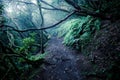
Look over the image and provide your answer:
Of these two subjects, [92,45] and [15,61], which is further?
[15,61]

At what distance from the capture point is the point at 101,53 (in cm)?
669

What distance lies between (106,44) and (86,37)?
1862 millimetres

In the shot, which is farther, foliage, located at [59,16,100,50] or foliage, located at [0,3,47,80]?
foliage, located at [59,16,100,50]

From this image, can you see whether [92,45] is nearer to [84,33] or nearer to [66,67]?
[84,33]

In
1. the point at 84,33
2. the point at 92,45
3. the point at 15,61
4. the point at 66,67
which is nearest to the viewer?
the point at 66,67

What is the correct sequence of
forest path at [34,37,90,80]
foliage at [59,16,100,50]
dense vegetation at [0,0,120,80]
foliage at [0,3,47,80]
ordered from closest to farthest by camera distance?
1. dense vegetation at [0,0,120,80]
2. foliage at [0,3,47,80]
3. forest path at [34,37,90,80]
4. foliage at [59,16,100,50]

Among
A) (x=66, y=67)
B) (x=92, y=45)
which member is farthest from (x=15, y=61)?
(x=92, y=45)

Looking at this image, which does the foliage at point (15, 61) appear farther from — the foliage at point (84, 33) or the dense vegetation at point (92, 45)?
the foliage at point (84, 33)

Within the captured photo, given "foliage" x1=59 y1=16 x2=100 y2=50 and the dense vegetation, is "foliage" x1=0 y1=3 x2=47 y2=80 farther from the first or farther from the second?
"foliage" x1=59 y1=16 x2=100 y2=50

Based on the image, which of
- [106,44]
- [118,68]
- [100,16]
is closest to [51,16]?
[100,16]

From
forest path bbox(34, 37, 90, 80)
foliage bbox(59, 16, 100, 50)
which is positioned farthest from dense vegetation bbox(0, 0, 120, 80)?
forest path bbox(34, 37, 90, 80)

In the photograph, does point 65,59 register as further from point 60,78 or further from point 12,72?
point 12,72

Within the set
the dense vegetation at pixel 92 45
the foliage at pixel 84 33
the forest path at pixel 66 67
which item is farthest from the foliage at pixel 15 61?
A: the foliage at pixel 84 33

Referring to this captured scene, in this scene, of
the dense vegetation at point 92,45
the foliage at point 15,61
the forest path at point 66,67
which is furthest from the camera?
the forest path at point 66,67
